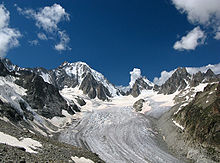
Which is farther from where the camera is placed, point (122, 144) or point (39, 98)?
point (39, 98)

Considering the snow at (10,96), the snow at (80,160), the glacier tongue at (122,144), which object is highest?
the snow at (10,96)

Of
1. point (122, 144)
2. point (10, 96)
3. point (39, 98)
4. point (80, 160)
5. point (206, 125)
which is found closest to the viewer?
point (80, 160)

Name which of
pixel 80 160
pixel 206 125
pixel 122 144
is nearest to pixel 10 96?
pixel 122 144

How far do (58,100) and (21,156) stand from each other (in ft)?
280

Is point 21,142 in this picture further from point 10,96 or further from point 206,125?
point 10,96

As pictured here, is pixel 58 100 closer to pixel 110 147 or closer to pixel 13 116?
pixel 13 116

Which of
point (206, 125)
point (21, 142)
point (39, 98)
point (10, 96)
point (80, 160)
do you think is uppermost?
point (39, 98)

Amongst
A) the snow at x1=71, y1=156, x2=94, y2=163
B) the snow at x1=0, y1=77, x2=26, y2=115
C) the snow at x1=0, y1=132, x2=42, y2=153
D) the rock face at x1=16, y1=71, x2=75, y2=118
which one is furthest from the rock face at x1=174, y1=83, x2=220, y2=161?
the rock face at x1=16, y1=71, x2=75, y2=118

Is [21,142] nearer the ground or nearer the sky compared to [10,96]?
nearer the ground

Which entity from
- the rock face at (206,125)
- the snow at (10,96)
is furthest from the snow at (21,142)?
the snow at (10,96)

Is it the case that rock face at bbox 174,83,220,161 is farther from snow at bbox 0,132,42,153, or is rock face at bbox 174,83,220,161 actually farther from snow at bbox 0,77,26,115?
snow at bbox 0,77,26,115

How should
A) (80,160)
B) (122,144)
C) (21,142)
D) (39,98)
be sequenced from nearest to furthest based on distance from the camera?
(21,142)
(80,160)
(122,144)
(39,98)

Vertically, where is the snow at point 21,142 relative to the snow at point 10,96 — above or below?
below

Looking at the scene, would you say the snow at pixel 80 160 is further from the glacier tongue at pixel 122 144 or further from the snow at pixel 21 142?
the glacier tongue at pixel 122 144
